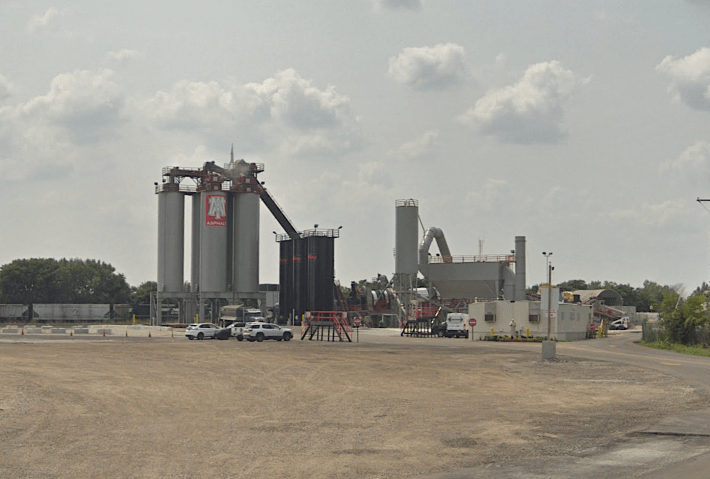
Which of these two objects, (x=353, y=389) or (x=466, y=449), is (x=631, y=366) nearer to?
(x=353, y=389)

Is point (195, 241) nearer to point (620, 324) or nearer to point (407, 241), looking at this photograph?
point (407, 241)

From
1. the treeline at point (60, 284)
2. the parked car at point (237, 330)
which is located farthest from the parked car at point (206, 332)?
the treeline at point (60, 284)

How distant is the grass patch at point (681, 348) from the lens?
47.6m

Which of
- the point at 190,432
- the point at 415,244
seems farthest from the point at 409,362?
the point at 415,244

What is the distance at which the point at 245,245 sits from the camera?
110 metres

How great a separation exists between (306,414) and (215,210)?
88469 mm

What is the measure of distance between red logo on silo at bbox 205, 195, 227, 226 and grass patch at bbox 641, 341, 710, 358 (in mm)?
61741

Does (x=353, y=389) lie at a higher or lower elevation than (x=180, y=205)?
lower

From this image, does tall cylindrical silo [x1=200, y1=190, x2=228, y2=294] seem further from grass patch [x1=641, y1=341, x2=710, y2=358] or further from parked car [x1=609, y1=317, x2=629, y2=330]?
grass patch [x1=641, y1=341, x2=710, y2=358]

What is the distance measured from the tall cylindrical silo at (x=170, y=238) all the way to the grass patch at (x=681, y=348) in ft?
219

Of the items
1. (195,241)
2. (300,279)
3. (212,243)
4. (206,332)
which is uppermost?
(195,241)

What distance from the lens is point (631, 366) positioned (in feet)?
123

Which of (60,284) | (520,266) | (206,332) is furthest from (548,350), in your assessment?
(60,284)

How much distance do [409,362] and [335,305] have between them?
221 ft
